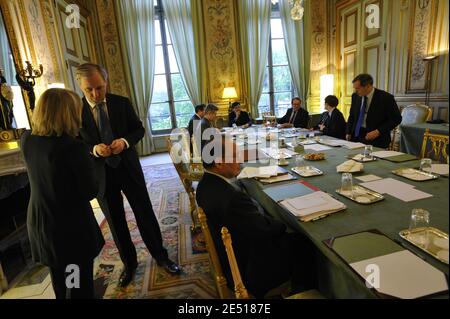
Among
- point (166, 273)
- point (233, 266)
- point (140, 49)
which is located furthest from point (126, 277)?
point (140, 49)

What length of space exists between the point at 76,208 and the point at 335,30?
7.00 meters

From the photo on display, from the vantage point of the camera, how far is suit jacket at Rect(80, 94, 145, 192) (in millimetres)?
1673

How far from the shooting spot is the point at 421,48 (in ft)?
14.1

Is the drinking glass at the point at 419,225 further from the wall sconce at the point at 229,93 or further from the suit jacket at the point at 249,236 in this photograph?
the wall sconce at the point at 229,93

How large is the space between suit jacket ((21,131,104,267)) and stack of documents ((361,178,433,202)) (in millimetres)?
1516

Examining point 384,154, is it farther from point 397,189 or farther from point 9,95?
point 9,95

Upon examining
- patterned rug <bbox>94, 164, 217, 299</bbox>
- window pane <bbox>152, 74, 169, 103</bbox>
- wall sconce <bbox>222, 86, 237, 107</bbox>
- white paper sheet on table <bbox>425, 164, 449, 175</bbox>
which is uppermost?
window pane <bbox>152, 74, 169, 103</bbox>

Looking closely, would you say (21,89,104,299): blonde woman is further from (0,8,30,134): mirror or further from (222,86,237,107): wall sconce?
(222,86,237,107): wall sconce

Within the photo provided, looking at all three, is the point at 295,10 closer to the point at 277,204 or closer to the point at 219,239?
the point at 277,204

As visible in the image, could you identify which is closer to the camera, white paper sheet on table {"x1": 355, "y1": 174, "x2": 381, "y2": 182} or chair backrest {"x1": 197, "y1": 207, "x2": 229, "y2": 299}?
chair backrest {"x1": 197, "y1": 207, "x2": 229, "y2": 299}

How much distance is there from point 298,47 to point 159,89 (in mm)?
3629

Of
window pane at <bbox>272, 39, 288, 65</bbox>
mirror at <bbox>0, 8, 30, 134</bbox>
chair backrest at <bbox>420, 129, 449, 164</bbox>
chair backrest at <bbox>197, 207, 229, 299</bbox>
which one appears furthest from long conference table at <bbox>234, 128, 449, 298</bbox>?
window pane at <bbox>272, 39, 288, 65</bbox>

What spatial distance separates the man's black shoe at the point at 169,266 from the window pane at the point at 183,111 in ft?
16.6

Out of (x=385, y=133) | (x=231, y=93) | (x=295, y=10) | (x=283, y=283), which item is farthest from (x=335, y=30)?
(x=283, y=283)
